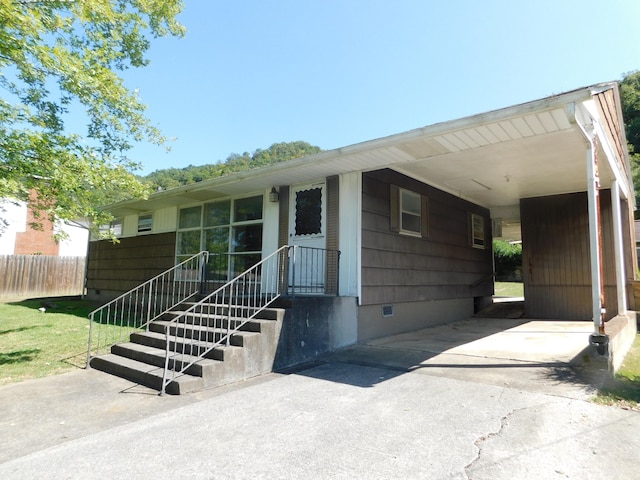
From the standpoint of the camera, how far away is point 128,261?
11016 millimetres

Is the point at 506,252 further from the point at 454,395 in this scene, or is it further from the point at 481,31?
the point at 454,395

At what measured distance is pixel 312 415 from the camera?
327 centimetres

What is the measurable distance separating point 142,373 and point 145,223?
23.7 ft

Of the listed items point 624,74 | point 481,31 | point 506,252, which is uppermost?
point 624,74

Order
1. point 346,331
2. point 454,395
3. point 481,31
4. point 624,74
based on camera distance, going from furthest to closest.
Result: point 624,74 < point 481,31 < point 346,331 < point 454,395

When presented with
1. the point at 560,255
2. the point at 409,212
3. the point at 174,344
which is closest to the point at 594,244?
the point at 409,212

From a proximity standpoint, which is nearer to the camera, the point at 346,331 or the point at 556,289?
the point at 346,331

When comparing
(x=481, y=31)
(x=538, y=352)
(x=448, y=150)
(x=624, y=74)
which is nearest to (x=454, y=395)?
(x=538, y=352)

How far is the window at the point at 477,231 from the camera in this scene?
10.1 metres

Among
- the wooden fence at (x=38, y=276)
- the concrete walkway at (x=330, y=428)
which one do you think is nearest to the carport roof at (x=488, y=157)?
the concrete walkway at (x=330, y=428)

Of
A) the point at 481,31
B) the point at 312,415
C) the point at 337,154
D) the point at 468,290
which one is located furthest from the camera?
the point at 468,290

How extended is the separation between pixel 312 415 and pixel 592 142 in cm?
464

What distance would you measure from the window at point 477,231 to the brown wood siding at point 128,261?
7822 mm

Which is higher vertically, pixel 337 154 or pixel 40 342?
A: pixel 337 154
